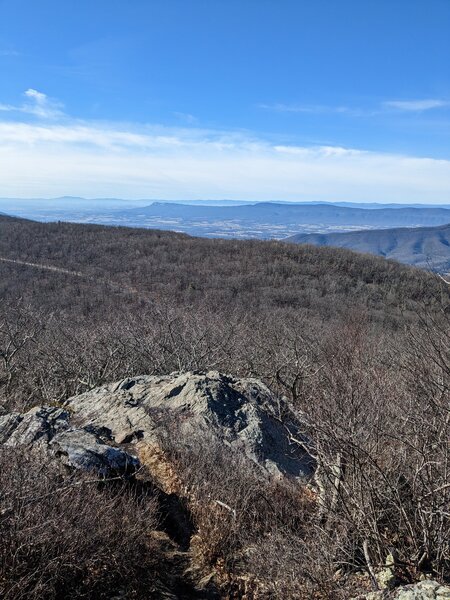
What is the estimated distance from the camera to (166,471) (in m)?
8.14

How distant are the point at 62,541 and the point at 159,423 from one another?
4834 millimetres

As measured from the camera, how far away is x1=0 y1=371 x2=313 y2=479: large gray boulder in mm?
7395

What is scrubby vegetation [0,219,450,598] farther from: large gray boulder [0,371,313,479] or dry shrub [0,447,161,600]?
large gray boulder [0,371,313,479]

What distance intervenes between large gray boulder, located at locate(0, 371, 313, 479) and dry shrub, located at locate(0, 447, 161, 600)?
1.38 meters

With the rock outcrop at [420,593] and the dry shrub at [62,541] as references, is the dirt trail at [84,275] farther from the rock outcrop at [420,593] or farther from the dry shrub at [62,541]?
the rock outcrop at [420,593]

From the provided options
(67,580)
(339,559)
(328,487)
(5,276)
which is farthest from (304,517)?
(5,276)

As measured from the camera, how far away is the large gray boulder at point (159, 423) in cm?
739

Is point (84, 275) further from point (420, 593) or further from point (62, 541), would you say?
point (420, 593)

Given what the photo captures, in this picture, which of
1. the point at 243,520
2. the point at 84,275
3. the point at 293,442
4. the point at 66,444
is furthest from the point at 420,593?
the point at 84,275

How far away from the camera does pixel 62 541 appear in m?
4.69

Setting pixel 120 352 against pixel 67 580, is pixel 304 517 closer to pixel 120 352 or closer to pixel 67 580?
pixel 67 580

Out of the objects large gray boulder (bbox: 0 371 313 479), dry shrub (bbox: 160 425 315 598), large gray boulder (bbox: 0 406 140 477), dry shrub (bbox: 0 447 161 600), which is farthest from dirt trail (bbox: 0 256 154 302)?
dry shrub (bbox: 0 447 161 600)

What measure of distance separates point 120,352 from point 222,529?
12.8m

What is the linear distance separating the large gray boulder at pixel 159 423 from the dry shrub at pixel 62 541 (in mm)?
1376
